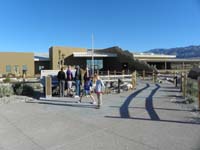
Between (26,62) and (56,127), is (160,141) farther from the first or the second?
(26,62)

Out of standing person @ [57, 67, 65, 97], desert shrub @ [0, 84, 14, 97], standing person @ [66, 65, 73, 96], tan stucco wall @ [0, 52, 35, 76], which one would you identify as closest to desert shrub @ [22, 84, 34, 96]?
desert shrub @ [0, 84, 14, 97]

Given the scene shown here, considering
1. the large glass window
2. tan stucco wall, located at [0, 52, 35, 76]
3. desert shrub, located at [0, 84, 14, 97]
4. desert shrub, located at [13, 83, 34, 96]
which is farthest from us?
the large glass window

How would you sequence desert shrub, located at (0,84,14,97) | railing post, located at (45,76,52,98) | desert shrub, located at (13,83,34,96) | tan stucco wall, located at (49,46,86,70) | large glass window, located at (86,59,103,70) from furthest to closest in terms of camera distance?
1. large glass window, located at (86,59,103,70)
2. tan stucco wall, located at (49,46,86,70)
3. desert shrub, located at (13,83,34,96)
4. desert shrub, located at (0,84,14,97)
5. railing post, located at (45,76,52,98)

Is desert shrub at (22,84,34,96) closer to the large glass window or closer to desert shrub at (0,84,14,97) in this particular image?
desert shrub at (0,84,14,97)

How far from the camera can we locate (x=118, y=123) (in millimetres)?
7195

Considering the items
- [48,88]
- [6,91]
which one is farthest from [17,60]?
[48,88]

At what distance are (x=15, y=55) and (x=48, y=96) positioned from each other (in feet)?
107

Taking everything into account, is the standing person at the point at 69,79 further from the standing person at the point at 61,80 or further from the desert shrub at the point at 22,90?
the desert shrub at the point at 22,90

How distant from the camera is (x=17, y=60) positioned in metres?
43.2

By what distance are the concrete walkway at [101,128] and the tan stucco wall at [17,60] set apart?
34.4 meters

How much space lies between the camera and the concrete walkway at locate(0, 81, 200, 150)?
5477 mm

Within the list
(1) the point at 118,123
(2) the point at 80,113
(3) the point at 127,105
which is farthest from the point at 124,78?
(1) the point at 118,123

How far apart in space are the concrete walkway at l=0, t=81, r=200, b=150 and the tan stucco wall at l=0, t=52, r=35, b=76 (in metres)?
34.4

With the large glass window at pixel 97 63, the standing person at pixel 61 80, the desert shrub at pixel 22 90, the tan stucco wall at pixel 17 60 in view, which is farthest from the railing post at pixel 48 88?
the large glass window at pixel 97 63
